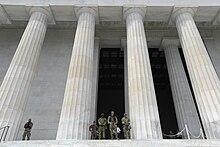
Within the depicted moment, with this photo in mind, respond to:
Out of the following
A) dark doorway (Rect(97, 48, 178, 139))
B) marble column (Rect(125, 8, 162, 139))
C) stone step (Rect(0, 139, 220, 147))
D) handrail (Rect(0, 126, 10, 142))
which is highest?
dark doorway (Rect(97, 48, 178, 139))

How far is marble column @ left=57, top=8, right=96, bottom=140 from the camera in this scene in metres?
20.6

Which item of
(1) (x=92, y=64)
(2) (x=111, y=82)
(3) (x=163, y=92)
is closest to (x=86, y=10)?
(1) (x=92, y=64)

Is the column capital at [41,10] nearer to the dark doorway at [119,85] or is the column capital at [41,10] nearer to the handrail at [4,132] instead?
the dark doorway at [119,85]

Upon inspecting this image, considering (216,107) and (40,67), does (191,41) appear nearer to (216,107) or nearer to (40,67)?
(216,107)

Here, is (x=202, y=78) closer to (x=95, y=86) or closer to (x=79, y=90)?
(x=79, y=90)

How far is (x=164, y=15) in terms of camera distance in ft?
107

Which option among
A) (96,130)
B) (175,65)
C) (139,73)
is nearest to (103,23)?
(175,65)

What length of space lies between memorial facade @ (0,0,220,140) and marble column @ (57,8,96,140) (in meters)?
0.09

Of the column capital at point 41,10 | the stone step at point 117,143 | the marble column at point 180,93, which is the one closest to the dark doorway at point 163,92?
the marble column at point 180,93

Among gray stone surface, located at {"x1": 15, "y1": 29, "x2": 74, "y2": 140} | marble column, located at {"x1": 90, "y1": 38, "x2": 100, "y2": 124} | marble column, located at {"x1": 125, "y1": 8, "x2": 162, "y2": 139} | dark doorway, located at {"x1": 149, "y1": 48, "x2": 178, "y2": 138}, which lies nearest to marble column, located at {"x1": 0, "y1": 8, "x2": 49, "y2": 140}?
gray stone surface, located at {"x1": 15, "y1": 29, "x2": 74, "y2": 140}

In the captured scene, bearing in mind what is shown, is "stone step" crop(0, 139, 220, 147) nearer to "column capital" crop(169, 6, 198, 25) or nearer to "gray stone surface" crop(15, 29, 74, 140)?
"gray stone surface" crop(15, 29, 74, 140)

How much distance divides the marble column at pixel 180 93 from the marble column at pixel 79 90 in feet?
41.4

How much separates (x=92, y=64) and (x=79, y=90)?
5.57m

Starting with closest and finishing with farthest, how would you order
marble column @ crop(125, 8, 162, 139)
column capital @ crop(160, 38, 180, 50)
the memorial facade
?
marble column @ crop(125, 8, 162, 139) → the memorial facade → column capital @ crop(160, 38, 180, 50)
